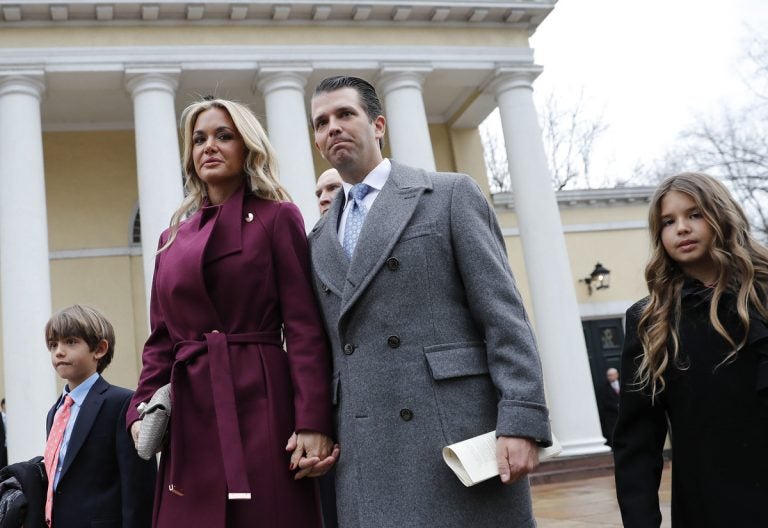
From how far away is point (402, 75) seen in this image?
16.2m

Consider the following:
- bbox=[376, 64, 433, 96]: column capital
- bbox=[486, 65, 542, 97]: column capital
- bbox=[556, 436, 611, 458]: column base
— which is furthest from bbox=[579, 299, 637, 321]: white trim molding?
bbox=[376, 64, 433, 96]: column capital

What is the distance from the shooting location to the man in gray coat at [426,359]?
2.47 meters

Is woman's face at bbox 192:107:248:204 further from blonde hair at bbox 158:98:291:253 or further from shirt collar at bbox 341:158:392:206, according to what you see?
shirt collar at bbox 341:158:392:206

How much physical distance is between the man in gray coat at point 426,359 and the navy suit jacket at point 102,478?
4.06 ft

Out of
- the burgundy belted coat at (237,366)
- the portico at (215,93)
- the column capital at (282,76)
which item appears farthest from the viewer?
the column capital at (282,76)

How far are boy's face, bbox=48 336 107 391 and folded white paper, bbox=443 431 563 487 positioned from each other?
2221 millimetres

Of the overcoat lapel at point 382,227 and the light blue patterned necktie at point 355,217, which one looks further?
the light blue patterned necktie at point 355,217

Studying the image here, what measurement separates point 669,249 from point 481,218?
0.71 meters

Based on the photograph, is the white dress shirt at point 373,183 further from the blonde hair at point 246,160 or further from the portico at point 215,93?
the portico at point 215,93

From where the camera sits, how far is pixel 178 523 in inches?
102

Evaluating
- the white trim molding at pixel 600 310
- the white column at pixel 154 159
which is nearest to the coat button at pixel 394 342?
the white column at pixel 154 159

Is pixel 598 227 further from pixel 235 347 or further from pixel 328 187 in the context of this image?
pixel 235 347

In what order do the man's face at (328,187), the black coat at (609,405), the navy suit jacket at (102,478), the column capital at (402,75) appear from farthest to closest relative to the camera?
the column capital at (402,75) → the black coat at (609,405) → the man's face at (328,187) → the navy suit jacket at (102,478)

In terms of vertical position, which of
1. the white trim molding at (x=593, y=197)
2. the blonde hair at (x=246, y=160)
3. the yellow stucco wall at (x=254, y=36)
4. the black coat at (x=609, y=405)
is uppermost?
the yellow stucco wall at (x=254, y=36)
